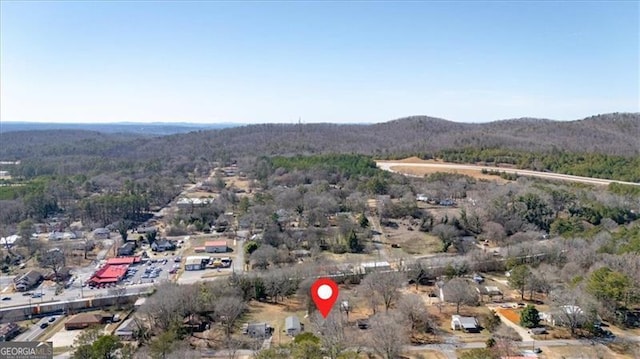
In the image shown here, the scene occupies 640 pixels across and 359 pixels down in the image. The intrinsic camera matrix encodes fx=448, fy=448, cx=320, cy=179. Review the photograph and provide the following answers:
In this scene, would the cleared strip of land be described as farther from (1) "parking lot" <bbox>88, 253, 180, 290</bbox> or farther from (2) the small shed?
(2) the small shed

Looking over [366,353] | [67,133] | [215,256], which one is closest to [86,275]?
[215,256]

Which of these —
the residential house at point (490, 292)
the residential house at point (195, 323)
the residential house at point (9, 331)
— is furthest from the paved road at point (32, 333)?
the residential house at point (490, 292)

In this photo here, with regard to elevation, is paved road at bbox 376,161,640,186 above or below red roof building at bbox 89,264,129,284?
above

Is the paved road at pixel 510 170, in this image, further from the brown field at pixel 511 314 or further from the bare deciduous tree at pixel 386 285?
the bare deciduous tree at pixel 386 285

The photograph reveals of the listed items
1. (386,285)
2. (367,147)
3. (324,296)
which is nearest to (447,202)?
(386,285)

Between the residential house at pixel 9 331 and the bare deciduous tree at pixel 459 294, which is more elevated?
the bare deciduous tree at pixel 459 294

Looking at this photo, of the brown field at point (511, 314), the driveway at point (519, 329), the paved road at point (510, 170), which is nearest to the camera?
the driveway at point (519, 329)

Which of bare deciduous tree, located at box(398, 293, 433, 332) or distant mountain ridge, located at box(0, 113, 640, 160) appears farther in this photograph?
distant mountain ridge, located at box(0, 113, 640, 160)

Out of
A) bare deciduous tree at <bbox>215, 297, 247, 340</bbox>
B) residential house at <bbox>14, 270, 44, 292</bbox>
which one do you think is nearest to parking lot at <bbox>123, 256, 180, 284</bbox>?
residential house at <bbox>14, 270, 44, 292</bbox>
